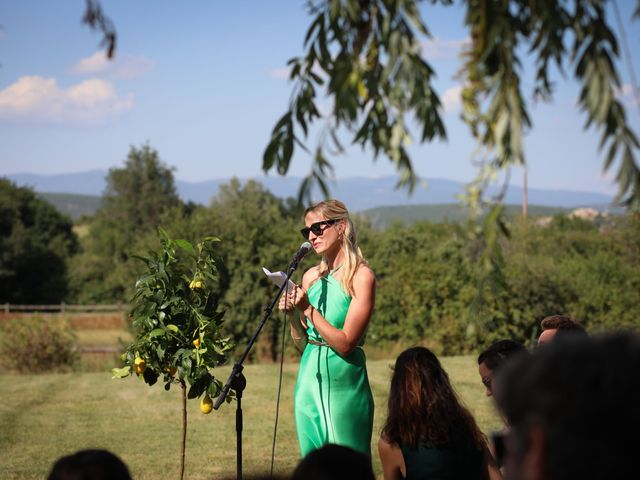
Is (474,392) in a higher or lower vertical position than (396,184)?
lower

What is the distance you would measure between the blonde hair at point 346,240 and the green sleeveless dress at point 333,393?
0.08 meters

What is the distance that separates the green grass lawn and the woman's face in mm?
3988

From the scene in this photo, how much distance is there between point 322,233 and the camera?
481cm

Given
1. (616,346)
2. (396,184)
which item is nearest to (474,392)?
(396,184)

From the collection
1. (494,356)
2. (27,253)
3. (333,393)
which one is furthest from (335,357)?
(27,253)

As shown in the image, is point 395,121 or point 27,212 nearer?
point 395,121

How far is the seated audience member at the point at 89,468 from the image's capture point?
2262 millimetres

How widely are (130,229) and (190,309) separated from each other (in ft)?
235

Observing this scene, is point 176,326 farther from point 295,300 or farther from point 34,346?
point 34,346

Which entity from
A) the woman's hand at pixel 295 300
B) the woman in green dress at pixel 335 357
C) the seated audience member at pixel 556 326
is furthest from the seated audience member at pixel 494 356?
the woman's hand at pixel 295 300

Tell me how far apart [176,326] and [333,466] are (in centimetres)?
325

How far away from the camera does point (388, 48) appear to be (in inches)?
103

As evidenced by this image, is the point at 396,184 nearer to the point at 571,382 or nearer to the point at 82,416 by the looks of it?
the point at 571,382

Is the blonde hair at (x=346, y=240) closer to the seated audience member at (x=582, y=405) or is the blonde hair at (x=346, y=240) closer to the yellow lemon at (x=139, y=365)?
the yellow lemon at (x=139, y=365)
